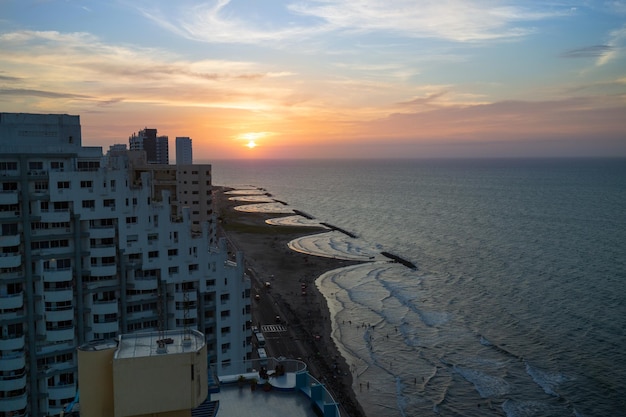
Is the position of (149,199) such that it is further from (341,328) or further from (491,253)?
(491,253)

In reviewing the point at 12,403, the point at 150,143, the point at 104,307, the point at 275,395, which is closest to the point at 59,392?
the point at 12,403

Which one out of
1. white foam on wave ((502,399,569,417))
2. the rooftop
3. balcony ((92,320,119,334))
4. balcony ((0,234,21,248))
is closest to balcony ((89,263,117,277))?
balcony ((92,320,119,334))

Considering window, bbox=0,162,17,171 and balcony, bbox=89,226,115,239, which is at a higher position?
window, bbox=0,162,17,171

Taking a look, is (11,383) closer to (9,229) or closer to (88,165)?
(9,229)

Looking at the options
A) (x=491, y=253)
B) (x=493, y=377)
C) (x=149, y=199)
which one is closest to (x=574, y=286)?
(x=491, y=253)

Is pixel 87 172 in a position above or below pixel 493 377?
above

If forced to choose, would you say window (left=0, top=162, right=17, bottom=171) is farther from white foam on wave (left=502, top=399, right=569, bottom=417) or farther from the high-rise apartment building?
white foam on wave (left=502, top=399, right=569, bottom=417)
